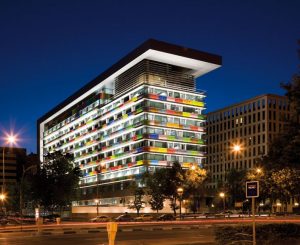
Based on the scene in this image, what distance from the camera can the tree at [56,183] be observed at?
268ft

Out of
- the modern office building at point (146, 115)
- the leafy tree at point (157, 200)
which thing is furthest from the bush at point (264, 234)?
the modern office building at point (146, 115)

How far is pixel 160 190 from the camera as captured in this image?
278ft

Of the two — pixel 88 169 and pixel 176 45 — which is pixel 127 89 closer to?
pixel 176 45

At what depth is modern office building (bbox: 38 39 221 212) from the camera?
4336 inches

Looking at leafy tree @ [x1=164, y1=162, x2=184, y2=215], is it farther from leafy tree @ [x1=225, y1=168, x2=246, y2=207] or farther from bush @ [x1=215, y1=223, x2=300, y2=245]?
bush @ [x1=215, y1=223, x2=300, y2=245]

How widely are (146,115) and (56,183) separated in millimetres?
34323

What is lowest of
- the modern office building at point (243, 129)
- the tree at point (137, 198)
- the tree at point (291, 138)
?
the tree at point (137, 198)

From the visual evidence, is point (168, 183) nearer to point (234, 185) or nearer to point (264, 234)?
point (234, 185)

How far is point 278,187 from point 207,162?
15961cm

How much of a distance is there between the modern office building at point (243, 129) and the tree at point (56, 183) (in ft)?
217

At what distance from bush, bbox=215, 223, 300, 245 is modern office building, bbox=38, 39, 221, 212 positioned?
286ft

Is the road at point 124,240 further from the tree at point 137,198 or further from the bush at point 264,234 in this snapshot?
the tree at point 137,198

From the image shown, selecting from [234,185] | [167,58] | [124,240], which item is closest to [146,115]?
[167,58]

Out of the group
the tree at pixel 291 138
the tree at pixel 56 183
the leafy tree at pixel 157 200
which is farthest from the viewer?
the leafy tree at pixel 157 200
